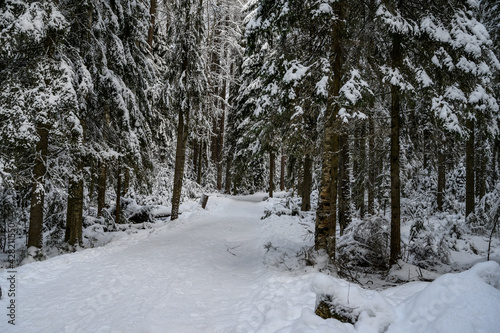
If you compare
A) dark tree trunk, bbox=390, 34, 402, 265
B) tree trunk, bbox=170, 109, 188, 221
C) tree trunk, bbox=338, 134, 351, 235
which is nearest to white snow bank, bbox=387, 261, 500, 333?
dark tree trunk, bbox=390, 34, 402, 265

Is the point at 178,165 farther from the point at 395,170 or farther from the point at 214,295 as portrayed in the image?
the point at 395,170

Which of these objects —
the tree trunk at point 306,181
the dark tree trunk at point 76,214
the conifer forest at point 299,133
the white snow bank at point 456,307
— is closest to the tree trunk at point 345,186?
the conifer forest at point 299,133

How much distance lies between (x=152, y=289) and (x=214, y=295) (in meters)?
1.31

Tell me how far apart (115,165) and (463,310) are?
424 inches

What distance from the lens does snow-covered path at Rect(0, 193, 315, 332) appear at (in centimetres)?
430

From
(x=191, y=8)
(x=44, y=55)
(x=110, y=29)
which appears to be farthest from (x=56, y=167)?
(x=191, y=8)

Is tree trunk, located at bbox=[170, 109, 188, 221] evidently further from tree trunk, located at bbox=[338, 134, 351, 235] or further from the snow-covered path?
tree trunk, located at bbox=[338, 134, 351, 235]

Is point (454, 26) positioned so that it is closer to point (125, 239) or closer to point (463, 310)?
point (463, 310)

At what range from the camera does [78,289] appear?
5.60 m

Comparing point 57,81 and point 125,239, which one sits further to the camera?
point 125,239

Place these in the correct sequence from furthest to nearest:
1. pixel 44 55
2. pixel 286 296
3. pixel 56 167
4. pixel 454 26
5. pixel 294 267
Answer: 1. pixel 56 167
2. pixel 44 55
3. pixel 294 267
4. pixel 454 26
5. pixel 286 296

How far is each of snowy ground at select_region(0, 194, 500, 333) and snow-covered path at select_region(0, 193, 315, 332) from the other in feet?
0.07

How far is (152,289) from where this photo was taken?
18.3 ft

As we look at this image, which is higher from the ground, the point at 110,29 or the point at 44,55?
the point at 110,29
